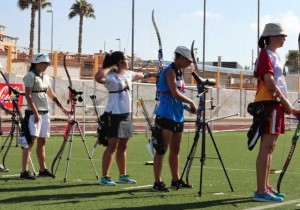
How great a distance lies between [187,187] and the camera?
27.3 ft

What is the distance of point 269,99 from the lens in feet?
23.2

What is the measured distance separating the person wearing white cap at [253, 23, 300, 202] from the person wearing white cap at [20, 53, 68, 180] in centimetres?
358

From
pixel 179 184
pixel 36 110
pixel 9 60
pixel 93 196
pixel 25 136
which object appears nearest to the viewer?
pixel 93 196

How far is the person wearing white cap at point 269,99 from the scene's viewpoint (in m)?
7.00

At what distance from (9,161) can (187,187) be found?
4.94 meters

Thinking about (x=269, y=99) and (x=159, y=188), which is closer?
(x=269, y=99)

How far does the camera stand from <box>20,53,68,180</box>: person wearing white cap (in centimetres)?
916

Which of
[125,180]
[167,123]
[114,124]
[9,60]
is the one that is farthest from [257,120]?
[9,60]

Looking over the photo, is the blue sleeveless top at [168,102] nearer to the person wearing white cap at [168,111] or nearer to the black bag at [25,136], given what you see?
the person wearing white cap at [168,111]

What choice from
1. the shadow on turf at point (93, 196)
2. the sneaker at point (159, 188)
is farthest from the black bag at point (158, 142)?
the shadow on turf at point (93, 196)

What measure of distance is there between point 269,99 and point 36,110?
3673 millimetres

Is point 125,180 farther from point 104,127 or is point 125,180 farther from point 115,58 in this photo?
point 115,58

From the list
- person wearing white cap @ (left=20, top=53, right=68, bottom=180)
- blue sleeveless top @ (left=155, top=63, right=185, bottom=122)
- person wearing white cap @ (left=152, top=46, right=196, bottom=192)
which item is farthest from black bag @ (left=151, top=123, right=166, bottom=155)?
person wearing white cap @ (left=20, top=53, right=68, bottom=180)

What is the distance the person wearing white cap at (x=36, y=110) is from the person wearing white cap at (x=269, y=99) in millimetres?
3583
